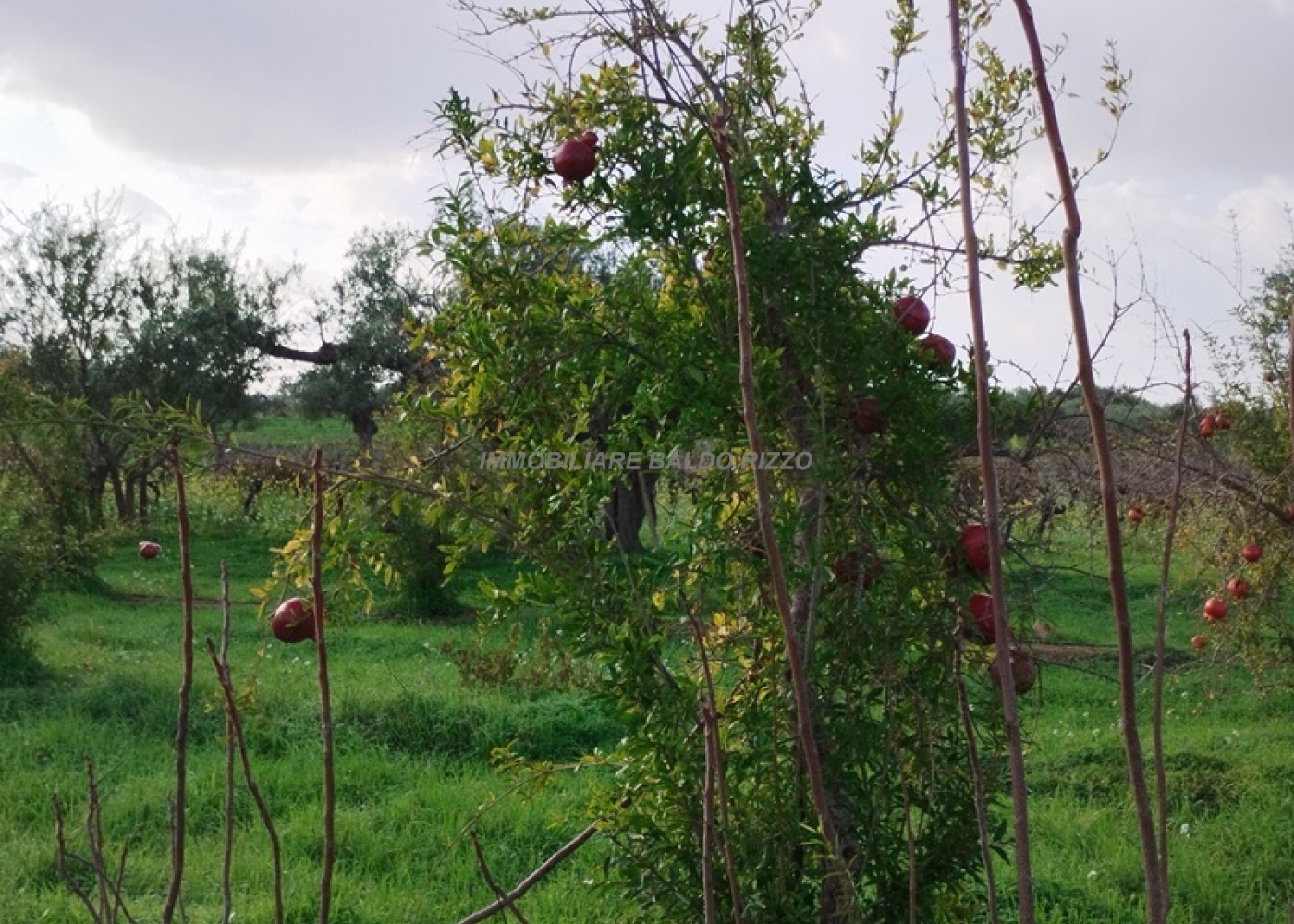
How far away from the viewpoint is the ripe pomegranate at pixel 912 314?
7.39 feet

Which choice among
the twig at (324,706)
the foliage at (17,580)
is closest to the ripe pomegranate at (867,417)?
the twig at (324,706)

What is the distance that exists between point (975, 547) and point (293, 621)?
1059mm

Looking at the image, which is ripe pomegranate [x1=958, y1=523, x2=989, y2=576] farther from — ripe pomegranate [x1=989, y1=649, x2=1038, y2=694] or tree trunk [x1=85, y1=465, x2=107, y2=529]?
tree trunk [x1=85, y1=465, x2=107, y2=529]

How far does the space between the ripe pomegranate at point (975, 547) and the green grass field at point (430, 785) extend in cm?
15

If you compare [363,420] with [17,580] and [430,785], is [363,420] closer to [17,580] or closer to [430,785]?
[17,580]

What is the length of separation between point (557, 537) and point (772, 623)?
0.40 m

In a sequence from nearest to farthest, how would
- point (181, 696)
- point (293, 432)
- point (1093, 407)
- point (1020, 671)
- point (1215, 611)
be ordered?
point (1093, 407) → point (181, 696) → point (1020, 671) → point (1215, 611) → point (293, 432)

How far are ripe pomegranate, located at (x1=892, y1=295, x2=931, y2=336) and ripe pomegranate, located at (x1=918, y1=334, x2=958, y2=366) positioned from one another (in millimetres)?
25

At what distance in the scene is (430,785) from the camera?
5445mm

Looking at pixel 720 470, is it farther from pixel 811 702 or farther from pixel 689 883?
pixel 689 883

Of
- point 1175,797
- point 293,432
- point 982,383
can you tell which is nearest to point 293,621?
point 982,383

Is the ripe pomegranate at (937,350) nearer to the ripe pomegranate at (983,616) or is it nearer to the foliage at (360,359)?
the ripe pomegranate at (983,616)

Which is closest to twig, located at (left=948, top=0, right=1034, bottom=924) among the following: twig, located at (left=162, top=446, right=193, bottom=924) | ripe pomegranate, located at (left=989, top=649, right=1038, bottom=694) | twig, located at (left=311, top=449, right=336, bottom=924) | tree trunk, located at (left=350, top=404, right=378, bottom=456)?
twig, located at (left=311, top=449, right=336, bottom=924)

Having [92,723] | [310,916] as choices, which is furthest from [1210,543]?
[92,723]
